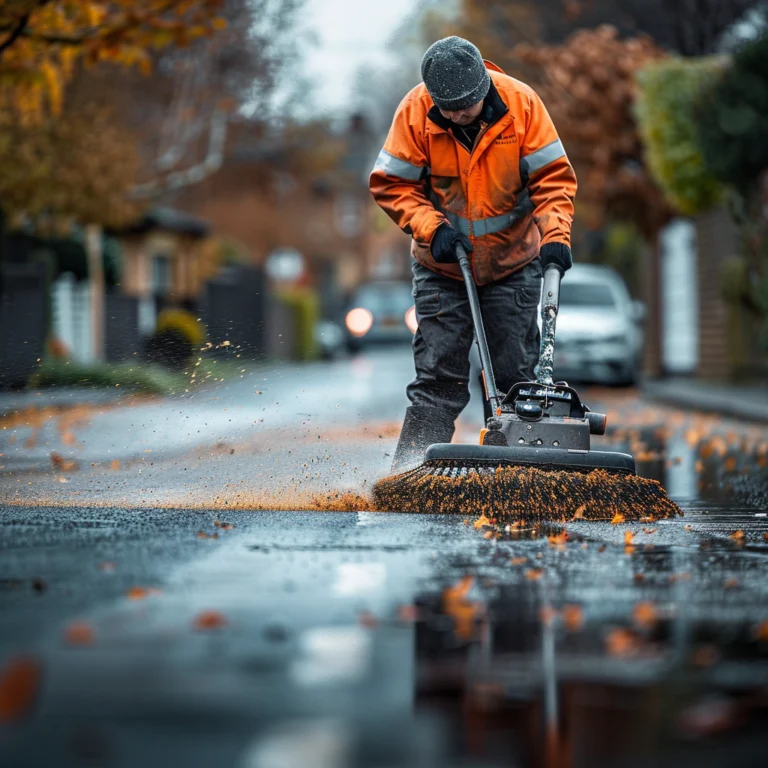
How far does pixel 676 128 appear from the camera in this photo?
19266 mm

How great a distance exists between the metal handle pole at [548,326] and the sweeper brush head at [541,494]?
0.55 meters

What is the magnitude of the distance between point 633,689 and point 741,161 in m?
13.5

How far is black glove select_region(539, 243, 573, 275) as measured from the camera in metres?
6.48

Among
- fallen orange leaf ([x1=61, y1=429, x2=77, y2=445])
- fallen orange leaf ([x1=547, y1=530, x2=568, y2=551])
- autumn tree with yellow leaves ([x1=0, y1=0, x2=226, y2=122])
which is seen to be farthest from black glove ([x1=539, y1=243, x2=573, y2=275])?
Result: fallen orange leaf ([x1=61, y1=429, x2=77, y2=445])

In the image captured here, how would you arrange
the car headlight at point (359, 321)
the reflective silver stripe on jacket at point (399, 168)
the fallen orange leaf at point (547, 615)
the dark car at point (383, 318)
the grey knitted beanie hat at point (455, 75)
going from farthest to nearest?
1. the dark car at point (383, 318)
2. the car headlight at point (359, 321)
3. the reflective silver stripe on jacket at point (399, 168)
4. the grey knitted beanie hat at point (455, 75)
5. the fallen orange leaf at point (547, 615)

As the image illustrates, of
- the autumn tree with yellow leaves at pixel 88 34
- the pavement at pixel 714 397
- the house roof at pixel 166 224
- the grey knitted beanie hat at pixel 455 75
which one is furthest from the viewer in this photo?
the house roof at pixel 166 224

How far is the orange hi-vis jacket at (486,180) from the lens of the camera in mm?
6617

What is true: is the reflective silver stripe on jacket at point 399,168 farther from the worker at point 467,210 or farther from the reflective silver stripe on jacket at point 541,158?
the reflective silver stripe on jacket at point 541,158

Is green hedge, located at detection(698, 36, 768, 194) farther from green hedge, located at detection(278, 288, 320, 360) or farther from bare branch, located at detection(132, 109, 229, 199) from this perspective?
green hedge, located at detection(278, 288, 320, 360)

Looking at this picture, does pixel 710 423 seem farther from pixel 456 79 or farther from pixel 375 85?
pixel 375 85

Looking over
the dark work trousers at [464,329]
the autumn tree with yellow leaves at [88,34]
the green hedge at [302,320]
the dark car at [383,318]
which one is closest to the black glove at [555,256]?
the dark work trousers at [464,329]

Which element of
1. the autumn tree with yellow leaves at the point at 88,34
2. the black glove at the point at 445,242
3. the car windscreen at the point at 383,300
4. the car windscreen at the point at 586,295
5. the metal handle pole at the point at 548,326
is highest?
the autumn tree with yellow leaves at the point at 88,34

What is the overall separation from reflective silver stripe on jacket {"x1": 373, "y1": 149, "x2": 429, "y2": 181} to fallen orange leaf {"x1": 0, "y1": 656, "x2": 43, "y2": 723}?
3.62 metres

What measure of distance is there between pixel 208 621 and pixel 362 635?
386 millimetres
